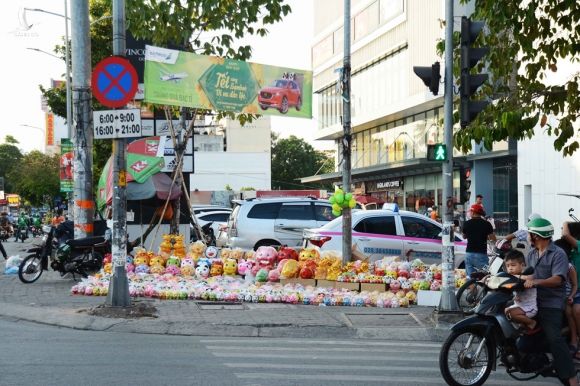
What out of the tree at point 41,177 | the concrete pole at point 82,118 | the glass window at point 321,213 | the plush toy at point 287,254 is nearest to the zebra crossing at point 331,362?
the plush toy at point 287,254

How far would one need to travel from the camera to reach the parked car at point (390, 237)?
18250 millimetres

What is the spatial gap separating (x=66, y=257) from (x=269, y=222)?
6.14m

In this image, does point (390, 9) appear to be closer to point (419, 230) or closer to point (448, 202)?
point (419, 230)

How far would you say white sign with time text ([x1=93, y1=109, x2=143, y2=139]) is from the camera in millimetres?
12664

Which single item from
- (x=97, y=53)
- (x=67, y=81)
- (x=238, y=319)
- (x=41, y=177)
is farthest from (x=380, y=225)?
(x=41, y=177)

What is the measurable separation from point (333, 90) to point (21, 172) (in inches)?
1165

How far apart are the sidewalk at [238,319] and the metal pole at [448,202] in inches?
18.6

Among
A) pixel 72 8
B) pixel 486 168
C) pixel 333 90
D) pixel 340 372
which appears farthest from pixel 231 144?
pixel 340 372

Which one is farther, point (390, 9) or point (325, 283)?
point (390, 9)

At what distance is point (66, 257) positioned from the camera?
17.3 m

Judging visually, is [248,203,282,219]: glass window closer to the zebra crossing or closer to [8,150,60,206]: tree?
the zebra crossing

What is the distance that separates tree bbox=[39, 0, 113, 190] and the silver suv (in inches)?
410

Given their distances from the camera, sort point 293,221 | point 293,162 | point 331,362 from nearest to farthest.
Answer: point 331,362 → point 293,221 → point 293,162

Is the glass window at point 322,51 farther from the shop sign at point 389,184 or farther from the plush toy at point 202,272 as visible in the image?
the plush toy at point 202,272
